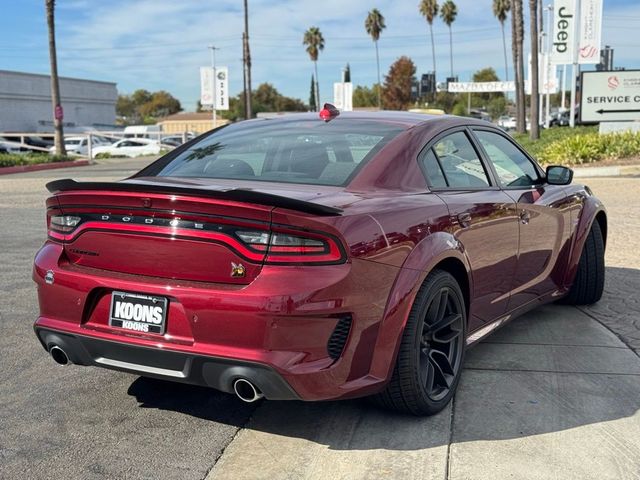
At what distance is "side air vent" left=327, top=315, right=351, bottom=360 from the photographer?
3092 millimetres

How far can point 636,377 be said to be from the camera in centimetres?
431

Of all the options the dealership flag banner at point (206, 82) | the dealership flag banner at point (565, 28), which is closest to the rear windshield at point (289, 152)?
the dealership flag banner at point (565, 28)

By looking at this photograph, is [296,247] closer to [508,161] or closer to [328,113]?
[328,113]

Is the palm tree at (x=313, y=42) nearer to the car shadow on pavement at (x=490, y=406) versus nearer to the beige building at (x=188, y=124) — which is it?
the beige building at (x=188, y=124)

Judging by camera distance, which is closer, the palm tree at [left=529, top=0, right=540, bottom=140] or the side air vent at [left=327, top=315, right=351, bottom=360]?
the side air vent at [left=327, top=315, right=351, bottom=360]

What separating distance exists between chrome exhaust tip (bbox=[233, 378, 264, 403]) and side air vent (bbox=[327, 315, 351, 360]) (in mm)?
359

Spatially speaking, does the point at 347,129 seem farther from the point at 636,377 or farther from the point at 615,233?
the point at 615,233

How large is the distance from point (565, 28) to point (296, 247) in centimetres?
2768

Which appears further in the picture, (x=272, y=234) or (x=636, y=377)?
(x=636, y=377)

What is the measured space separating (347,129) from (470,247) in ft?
3.26

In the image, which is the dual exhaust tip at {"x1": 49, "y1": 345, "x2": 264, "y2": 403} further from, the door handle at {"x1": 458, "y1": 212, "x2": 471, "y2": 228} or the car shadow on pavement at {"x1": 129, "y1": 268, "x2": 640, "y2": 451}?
the door handle at {"x1": 458, "y1": 212, "x2": 471, "y2": 228}

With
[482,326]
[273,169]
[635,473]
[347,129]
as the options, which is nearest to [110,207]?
[273,169]

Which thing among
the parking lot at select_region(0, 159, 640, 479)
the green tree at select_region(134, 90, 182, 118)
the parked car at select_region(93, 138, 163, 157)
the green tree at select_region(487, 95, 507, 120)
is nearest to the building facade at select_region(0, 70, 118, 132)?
the parked car at select_region(93, 138, 163, 157)

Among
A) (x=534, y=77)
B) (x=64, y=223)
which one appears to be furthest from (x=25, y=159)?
(x=64, y=223)
